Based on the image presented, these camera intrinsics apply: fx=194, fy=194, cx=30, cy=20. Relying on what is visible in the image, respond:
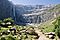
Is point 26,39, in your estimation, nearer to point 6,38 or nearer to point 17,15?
point 6,38

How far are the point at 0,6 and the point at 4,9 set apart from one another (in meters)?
5.17

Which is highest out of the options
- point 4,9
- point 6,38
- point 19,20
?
point 6,38

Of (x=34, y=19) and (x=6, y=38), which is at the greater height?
(x=6, y=38)

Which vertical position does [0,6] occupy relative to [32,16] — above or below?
above

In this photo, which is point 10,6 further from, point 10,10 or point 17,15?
point 17,15

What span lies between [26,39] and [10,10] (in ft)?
451

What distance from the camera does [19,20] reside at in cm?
17888

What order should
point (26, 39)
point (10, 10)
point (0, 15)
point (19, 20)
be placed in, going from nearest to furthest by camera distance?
point (26, 39) → point (0, 15) → point (10, 10) → point (19, 20)

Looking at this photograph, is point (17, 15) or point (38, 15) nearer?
point (38, 15)

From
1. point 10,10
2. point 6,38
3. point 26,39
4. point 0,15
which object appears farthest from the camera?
point 10,10

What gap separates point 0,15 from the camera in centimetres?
15338

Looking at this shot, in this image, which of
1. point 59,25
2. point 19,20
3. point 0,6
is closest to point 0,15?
point 0,6

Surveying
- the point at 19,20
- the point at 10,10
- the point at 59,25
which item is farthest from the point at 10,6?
the point at 59,25

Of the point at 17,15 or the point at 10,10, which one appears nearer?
the point at 10,10
